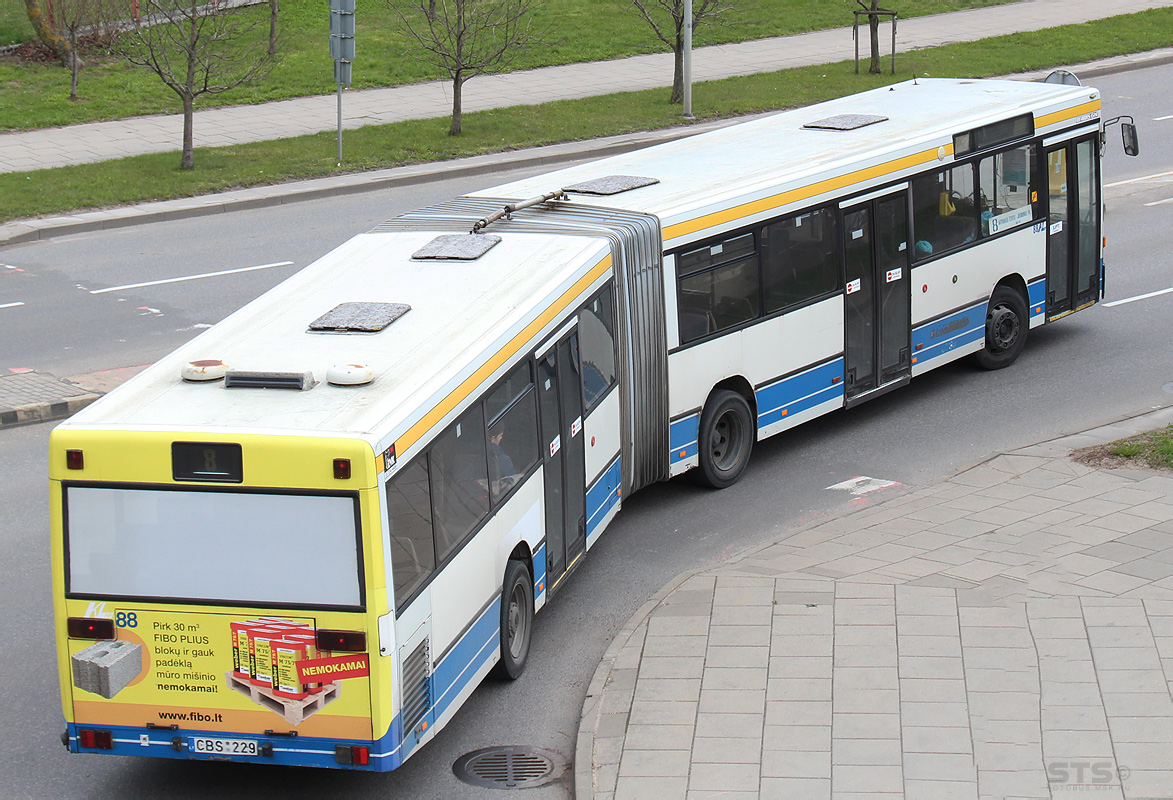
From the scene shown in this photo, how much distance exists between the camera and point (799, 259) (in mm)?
12328

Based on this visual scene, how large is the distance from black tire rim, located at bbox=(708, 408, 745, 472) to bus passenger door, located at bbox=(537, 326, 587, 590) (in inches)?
93.0

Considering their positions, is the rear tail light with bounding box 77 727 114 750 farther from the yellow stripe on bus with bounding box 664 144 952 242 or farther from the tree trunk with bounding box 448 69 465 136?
the tree trunk with bounding box 448 69 465 136

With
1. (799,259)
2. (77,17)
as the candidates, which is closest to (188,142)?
(77,17)

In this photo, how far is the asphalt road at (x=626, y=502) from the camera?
803cm

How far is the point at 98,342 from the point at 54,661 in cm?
733

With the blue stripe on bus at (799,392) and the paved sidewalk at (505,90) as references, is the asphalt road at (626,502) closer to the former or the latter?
the blue stripe on bus at (799,392)

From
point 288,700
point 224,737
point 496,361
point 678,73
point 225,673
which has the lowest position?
point 224,737

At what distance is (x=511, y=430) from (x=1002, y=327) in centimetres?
781

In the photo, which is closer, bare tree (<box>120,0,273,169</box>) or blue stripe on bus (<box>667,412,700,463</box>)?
blue stripe on bus (<box>667,412,700,463</box>)

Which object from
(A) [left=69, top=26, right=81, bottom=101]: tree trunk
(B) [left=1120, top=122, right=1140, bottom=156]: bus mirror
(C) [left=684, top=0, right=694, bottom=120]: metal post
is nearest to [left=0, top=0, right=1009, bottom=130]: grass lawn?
(A) [left=69, top=26, right=81, bottom=101]: tree trunk

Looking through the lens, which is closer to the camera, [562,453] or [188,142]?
[562,453]

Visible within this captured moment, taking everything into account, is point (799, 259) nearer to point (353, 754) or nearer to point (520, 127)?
point (353, 754)

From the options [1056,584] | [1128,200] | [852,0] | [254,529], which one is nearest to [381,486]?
[254,529]

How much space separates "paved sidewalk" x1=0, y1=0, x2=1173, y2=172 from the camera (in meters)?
26.9
